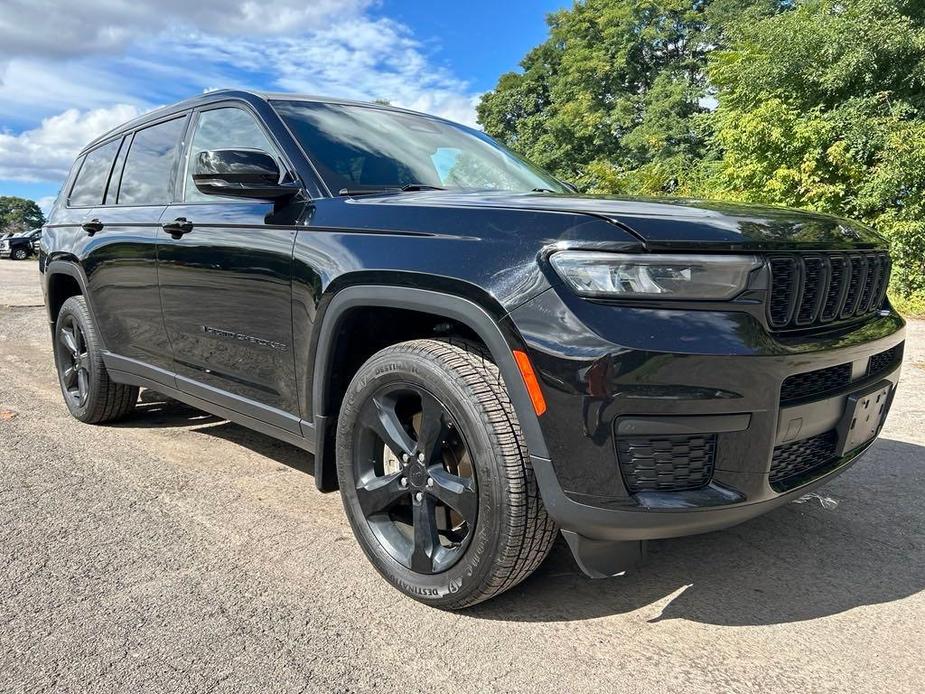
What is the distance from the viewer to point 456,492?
2.18 m

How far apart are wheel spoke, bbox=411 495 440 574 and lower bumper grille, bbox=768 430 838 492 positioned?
3.36 ft

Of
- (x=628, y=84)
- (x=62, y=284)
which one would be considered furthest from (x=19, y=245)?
(x=62, y=284)

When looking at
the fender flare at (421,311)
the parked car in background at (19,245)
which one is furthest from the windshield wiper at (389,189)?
the parked car in background at (19,245)

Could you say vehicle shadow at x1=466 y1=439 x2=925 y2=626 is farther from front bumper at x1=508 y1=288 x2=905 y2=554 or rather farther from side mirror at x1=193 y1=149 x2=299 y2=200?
side mirror at x1=193 y1=149 x2=299 y2=200

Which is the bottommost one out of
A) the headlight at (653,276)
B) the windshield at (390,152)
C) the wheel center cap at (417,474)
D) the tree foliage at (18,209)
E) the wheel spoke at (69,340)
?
the tree foliage at (18,209)

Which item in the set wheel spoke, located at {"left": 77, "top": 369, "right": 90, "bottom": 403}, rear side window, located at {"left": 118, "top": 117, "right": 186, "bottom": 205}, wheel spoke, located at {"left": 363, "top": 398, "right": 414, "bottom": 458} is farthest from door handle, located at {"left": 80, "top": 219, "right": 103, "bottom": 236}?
wheel spoke, located at {"left": 363, "top": 398, "right": 414, "bottom": 458}

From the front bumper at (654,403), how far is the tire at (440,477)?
0.15m

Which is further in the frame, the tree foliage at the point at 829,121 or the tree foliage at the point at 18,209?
the tree foliage at the point at 18,209

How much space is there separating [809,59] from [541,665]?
15.1 m

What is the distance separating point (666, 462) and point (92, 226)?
3634 millimetres

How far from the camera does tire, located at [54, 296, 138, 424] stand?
4293 mm

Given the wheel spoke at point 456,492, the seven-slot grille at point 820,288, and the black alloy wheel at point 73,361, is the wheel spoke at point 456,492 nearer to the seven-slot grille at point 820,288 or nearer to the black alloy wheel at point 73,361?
the seven-slot grille at point 820,288

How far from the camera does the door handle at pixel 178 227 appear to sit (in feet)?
10.6

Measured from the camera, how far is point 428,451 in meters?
2.28
